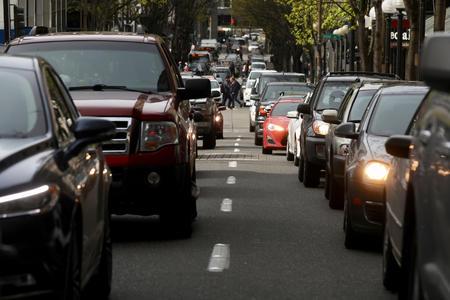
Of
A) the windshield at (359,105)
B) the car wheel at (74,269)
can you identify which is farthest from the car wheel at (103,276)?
the windshield at (359,105)

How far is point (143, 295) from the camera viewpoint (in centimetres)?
857

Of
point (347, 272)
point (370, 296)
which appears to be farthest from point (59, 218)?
point (347, 272)

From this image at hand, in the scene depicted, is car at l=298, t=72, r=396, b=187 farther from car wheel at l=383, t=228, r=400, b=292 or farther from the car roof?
car wheel at l=383, t=228, r=400, b=292

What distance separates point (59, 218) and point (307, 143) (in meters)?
13.1

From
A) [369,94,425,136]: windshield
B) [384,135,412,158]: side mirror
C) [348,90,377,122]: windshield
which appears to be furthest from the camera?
[348,90,377,122]: windshield

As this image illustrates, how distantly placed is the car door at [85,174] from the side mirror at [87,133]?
0.24ft

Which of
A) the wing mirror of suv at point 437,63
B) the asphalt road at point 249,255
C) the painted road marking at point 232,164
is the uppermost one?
the wing mirror of suv at point 437,63

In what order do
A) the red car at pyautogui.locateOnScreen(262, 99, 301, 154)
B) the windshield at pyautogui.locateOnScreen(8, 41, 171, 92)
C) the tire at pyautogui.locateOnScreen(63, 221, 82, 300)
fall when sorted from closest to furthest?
the tire at pyautogui.locateOnScreen(63, 221, 82, 300) → the windshield at pyautogui.locateOnScreen(8, 41, 171, 92) → the red car at pyautogui.locateOnScreen(262, 99, 301, 154)

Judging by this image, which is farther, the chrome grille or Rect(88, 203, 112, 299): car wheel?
the chrome grille

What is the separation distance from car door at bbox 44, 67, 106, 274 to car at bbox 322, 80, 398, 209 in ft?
24.4

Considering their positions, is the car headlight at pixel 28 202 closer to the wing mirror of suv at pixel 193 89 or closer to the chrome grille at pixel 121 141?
the chrome grille at pixel 121 141

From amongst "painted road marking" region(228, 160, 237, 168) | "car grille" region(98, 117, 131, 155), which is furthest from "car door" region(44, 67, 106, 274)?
"painted road marking" region(228, 160, 237, 168)

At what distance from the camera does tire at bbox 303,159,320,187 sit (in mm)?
18641

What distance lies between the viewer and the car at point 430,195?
191 inches
